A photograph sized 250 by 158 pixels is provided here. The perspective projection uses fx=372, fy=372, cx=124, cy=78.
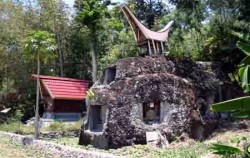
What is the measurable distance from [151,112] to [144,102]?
0.76 metres

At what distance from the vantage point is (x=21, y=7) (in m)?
33.0

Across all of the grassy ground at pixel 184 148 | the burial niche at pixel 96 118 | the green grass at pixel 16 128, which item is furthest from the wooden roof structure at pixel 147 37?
the green grass at pixel 16 128

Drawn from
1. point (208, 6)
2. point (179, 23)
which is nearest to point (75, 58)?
point (179, 23)

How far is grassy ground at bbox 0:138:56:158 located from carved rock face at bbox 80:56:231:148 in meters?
3.00

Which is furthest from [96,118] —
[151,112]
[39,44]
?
[39,44]

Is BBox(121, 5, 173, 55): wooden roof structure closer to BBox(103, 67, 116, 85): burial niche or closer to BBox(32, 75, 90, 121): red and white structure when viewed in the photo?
BBox(103, 67, 116, 85): burial niche

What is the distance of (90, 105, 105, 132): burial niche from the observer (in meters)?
20.2

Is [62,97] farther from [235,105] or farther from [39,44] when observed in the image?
[235,105]

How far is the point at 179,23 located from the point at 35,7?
1380cm

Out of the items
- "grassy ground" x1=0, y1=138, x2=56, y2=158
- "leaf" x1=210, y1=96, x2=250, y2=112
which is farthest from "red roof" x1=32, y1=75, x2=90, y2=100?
"leaf" x1=210, y1=96, x2=250, y2=112

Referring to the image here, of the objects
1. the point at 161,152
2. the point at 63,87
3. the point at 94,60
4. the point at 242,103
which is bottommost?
the point at 161,152

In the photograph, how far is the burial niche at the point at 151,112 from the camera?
60.0ft

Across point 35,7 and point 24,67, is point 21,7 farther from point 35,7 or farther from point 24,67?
point 24,67

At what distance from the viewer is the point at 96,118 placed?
20.5m
